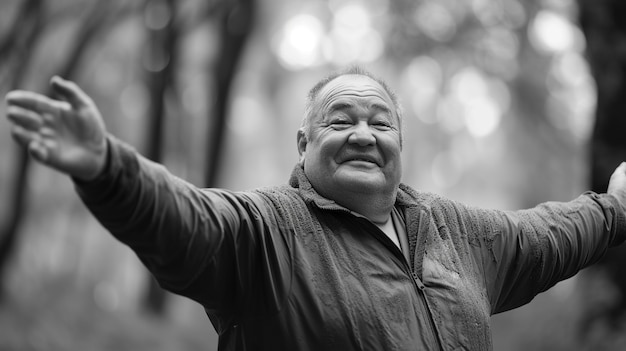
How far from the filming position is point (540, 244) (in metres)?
3.53

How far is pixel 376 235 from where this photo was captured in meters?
3.03

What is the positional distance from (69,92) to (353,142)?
1.35m

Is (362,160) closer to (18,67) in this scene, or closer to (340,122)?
(340,122)

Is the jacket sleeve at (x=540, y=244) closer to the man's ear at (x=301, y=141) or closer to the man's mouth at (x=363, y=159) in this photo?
the man's mouth at (x=363, y=159)

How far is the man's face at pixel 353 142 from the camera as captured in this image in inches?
124

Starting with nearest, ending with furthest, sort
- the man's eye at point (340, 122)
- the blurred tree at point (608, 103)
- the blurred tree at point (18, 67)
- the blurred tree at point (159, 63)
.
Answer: the man's eye at point (340, 122), the blurred tree at point (608, 103), the blurred tree at point (18, 67), the blurred tree at point (159, 63)

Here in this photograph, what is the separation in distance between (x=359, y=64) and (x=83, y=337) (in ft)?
29.1

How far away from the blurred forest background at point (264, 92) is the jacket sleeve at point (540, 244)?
1082 millimetres

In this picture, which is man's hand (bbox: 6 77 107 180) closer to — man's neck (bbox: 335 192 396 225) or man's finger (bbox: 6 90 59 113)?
man's finger (bbox: 6 90 59 113)

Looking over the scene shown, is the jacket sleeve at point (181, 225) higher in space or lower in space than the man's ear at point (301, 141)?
lower

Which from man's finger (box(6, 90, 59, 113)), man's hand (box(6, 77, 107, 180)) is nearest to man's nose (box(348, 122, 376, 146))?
man's hand (box(6, 77, 107, 180))

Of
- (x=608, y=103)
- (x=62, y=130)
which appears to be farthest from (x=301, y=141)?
(x=608, y=103)

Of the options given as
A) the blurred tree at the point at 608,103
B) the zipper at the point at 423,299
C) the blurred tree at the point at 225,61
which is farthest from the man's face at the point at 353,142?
the blurred tree at the point at 225,61

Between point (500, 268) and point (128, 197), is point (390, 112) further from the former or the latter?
point (128, 197)
